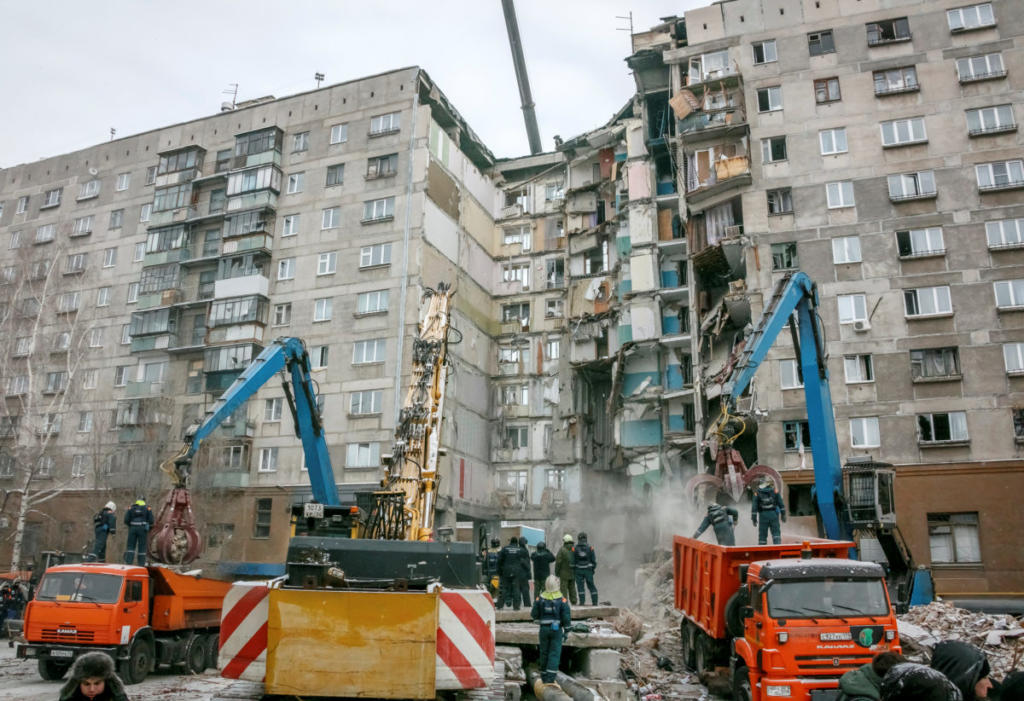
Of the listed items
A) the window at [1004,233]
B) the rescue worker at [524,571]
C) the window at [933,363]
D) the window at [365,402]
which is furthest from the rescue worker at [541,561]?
the window at [1004,233]

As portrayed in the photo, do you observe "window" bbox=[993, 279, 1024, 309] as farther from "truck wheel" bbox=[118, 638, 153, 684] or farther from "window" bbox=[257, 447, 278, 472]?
"window" bbox=[257, 447, 278, 472]

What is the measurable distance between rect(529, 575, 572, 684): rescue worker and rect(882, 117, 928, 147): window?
29.8m

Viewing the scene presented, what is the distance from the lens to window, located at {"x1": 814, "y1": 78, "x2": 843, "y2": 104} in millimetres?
35688

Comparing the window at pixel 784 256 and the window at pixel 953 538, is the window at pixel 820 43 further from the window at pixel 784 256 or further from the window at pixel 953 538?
the window at pixel 953 538

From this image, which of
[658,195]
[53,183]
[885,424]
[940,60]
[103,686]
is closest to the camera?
[103,686]

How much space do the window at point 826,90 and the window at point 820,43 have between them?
1460mm

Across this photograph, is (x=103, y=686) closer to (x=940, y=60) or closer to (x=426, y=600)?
(x=426, y=600)

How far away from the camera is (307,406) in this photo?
18.0 metres

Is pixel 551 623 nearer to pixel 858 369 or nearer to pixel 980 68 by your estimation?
pixel 858 369

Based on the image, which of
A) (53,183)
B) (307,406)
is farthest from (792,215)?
(53,183)

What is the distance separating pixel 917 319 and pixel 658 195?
49.3ft

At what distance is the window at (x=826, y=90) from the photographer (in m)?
35.7

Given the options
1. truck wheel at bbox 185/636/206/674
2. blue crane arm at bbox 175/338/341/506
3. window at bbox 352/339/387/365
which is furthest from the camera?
window at bbox 352/339/387/365

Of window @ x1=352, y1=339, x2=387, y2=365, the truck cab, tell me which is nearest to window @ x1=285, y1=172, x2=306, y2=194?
window @ x1=352, y1=339, x2=387, y2=365
